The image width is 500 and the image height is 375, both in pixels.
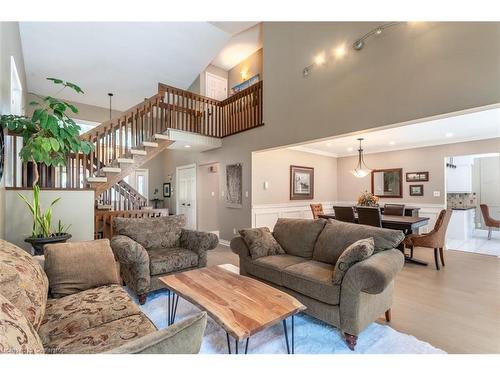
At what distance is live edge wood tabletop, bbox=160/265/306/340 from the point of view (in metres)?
1.39

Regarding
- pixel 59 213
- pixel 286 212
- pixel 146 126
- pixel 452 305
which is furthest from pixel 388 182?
pixel 59 213

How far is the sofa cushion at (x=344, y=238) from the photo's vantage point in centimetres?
218

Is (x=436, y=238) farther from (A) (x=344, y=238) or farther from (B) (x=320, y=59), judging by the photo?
(B) (x=320, y=59)

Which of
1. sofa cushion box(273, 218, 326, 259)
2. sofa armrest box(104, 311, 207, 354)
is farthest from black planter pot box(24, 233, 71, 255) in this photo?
sofa armrest box(104, 311, 207, 354)

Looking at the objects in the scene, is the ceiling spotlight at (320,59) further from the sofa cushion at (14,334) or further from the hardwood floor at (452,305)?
the sofa cushion at (14,334)

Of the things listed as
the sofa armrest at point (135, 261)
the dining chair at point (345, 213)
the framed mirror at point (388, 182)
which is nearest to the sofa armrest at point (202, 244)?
the sofa armrest at point (135, 261)

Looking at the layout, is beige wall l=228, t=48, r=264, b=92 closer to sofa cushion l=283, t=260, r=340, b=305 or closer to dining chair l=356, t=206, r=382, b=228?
dining chair l=356, t=206, r=382, b=228

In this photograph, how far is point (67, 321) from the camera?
139 centimetres

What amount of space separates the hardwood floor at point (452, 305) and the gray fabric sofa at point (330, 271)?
1.15 ft

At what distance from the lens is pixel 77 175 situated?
12.1 ft

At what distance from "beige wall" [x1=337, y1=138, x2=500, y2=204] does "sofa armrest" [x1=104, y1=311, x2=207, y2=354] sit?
21.2ft
